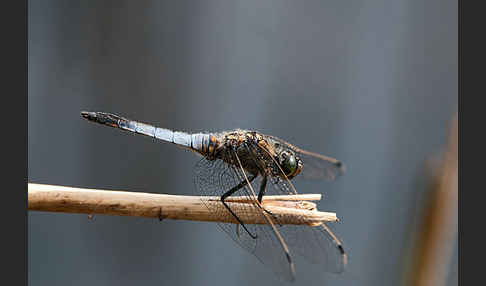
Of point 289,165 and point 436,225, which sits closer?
point 436,225

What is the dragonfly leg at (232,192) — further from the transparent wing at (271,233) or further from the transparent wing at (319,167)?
the transparent wing at (319,167)

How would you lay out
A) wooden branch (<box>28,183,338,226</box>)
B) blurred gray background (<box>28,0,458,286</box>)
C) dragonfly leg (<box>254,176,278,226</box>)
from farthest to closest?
1. blurred gray background (<box>28,0,458,286</box>)
2. dragonfly leg (<box>254,176,278,226</box>)
3. wooden branch (<box>28,183,338,226</box>)

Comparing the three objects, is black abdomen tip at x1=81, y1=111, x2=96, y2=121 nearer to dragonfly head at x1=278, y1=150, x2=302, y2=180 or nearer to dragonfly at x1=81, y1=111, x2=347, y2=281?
dragonfly at x1=81, y1=111, x2=347, y2=281

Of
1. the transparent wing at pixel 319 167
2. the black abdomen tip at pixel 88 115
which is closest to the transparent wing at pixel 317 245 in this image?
the transparent wing at pixel 319 167

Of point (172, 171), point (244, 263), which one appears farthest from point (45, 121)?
point (244, 263)

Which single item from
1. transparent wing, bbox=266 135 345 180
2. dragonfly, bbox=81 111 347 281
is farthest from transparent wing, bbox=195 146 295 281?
transparent wing, bbox=266 135 345 180

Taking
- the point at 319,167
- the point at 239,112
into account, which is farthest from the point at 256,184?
the point at 239,112

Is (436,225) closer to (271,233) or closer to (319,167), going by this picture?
(271,233)
